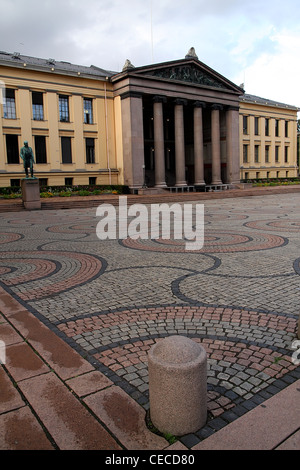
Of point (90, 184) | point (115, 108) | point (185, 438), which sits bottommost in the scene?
point (185, 438)

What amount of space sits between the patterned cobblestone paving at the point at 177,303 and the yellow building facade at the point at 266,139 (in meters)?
50.3

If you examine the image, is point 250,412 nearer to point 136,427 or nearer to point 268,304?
point 136,427

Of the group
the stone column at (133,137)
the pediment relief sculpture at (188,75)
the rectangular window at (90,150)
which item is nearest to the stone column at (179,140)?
the pediment relief sculpture at (188,75)

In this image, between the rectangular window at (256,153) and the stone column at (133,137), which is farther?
the rectangular window at (256,153)

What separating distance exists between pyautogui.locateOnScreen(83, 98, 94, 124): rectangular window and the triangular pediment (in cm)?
587

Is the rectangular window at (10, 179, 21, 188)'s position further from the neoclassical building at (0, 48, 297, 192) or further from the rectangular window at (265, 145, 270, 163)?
the rectangular window at (265, 145, 270, 163)

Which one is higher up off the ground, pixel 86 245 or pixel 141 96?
pixel 141 96

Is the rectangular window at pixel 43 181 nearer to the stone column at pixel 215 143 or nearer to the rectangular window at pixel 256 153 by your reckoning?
the stone column at pixel 215 143

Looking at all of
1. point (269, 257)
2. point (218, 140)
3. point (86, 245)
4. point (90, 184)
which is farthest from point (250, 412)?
point (218, 140)

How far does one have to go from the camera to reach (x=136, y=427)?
2.78m

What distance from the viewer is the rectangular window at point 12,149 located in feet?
119

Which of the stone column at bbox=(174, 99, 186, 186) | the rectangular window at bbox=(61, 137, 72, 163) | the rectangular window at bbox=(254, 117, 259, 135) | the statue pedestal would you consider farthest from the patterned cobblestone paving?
the rectangular window at bbox=(254, 117, 259, 135)

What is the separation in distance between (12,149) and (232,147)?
28.5 metres
